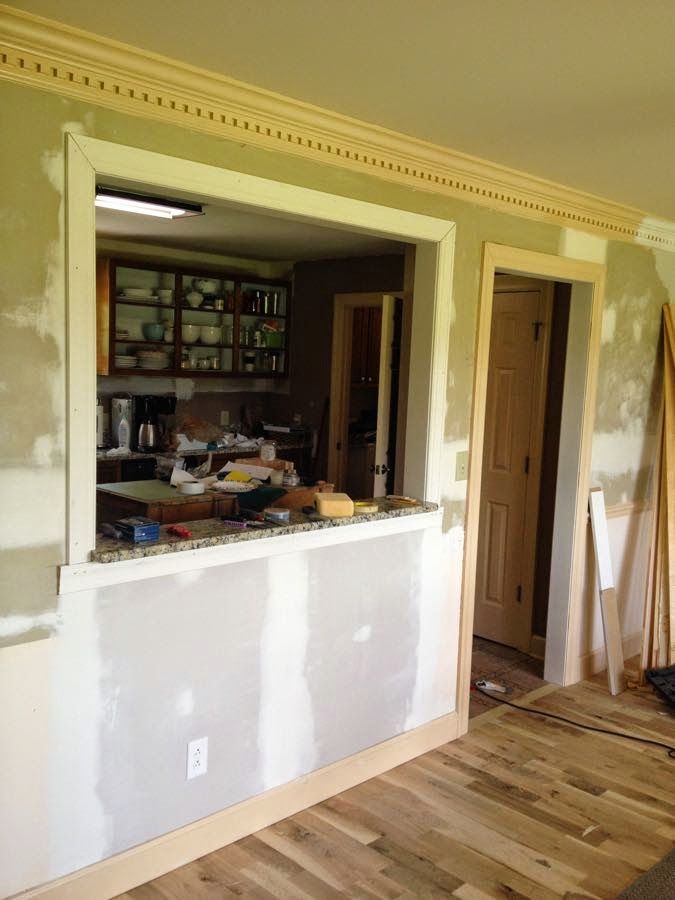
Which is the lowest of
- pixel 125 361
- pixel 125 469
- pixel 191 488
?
pixel 125 469

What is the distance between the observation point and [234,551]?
8.95 feet

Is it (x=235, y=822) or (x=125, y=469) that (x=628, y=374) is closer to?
(x=235, y=822)

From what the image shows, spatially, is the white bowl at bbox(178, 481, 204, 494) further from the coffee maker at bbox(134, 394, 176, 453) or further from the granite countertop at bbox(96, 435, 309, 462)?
the coffee maker at bbox(134, 394, 176, 453)

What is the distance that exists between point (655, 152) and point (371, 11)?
60.3 inches

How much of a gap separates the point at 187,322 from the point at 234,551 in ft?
14.6

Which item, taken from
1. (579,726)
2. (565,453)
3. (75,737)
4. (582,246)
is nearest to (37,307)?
(75,737)

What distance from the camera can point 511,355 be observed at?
15.6ft

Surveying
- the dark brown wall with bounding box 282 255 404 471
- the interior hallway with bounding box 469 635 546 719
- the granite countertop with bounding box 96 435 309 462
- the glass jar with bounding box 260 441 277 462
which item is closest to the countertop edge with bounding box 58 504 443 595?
the interior hallway with bounding box 469 635 546 719

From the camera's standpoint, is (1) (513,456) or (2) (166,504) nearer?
(2) (166,504)

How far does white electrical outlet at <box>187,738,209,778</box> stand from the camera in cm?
270

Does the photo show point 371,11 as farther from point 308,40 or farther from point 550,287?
point 550,287

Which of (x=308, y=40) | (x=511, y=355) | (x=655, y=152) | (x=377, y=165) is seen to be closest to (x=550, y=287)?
(x=511, y=355)

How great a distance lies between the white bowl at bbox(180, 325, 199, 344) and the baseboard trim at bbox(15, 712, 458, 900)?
4072 mm

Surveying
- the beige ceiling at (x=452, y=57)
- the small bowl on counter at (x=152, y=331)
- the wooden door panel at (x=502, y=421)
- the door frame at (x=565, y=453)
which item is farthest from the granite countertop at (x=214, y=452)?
the beige ceiling at (x=452, y=57)
